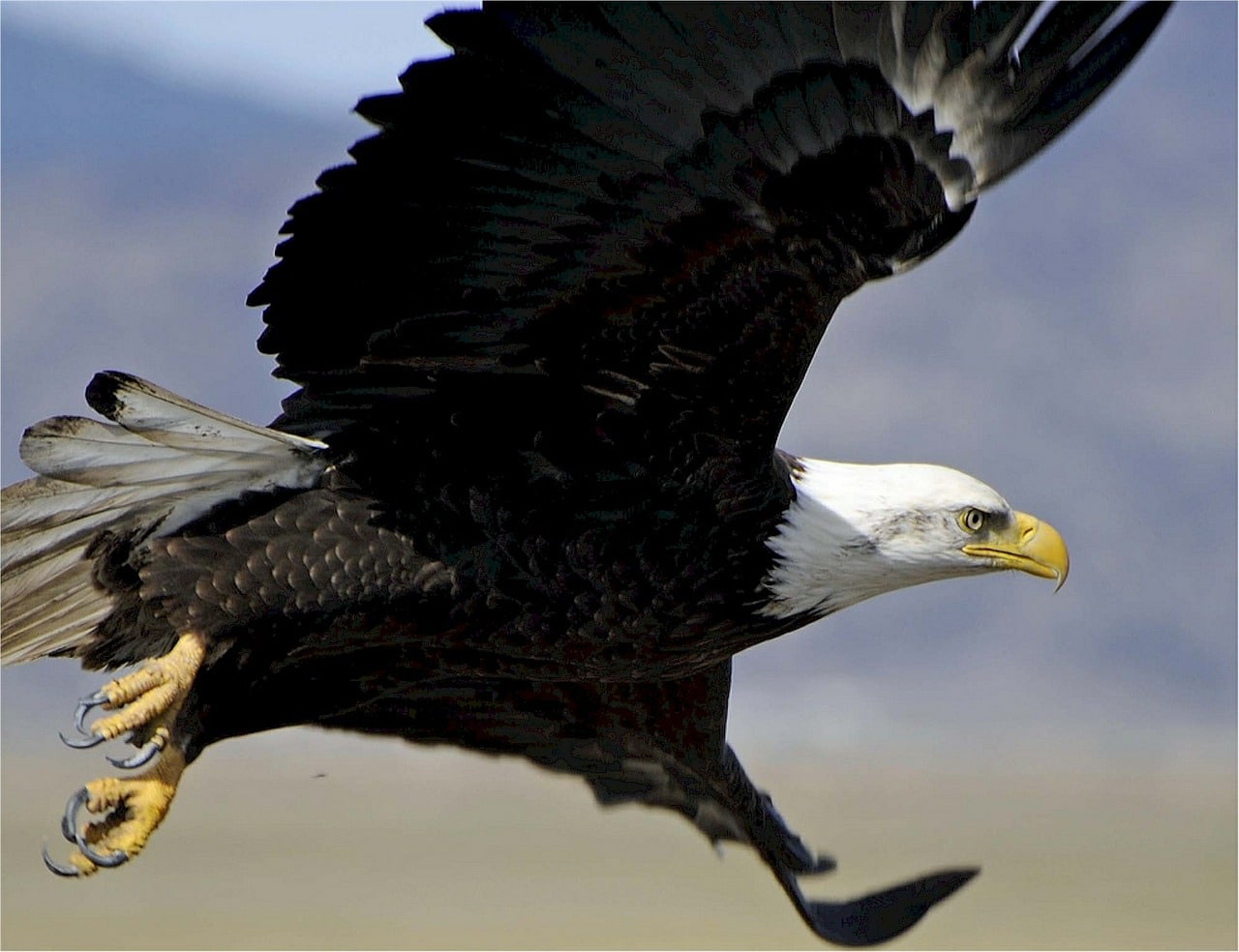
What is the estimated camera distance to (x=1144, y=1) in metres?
3.55

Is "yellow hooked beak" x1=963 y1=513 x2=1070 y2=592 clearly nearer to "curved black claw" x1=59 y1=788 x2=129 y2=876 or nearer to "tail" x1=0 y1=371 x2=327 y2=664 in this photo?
"tail" x1=0 y1=371 x2=327 y2=664

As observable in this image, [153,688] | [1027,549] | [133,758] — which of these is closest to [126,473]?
[153,688]

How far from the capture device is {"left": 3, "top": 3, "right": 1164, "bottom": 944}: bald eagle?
3.66 m

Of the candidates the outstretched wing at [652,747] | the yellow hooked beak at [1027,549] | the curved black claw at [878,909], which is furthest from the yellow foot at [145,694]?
the curved black claw at [878,909]

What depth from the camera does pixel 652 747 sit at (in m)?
5.38

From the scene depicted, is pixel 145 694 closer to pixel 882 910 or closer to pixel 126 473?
pixel 126 473

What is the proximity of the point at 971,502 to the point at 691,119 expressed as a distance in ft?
4.15

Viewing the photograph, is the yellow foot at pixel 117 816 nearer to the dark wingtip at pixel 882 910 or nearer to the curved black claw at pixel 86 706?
the curved black claw at pixel 86 706

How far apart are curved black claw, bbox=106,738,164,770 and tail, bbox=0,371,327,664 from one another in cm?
36

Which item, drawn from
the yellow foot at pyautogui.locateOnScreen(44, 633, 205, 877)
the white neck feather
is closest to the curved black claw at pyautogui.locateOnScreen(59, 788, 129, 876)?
the yellow foot at pyautogui.locateOnScreen(44, 633, 205, 877)

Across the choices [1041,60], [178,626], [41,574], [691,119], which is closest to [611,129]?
[691,119]

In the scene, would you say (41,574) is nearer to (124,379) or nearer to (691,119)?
(124,379)

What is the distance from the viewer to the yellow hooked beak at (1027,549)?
4.54 metres

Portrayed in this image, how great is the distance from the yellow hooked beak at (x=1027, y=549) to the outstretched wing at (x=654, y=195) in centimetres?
72
